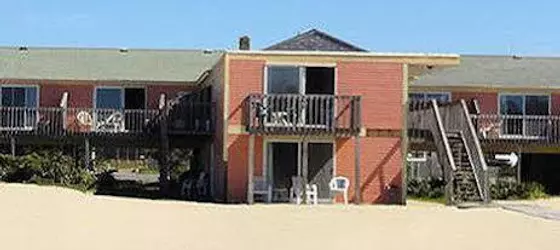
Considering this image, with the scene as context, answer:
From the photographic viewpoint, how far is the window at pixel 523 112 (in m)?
40.6

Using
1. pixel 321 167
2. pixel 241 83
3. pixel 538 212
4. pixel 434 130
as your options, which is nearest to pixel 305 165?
pixel 321 167

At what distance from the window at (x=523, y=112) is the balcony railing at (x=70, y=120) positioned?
44.7 ft

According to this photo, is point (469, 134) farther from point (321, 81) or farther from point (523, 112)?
point (523, 112)

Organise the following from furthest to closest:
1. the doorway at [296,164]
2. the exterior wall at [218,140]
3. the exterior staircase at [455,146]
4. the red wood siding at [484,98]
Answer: the red wood siding at [484,98]
the exterior wall at [218,140]
the doorway at [296,164]
the exterior staircase at [455,146]

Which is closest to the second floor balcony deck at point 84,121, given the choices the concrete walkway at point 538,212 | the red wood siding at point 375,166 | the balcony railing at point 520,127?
the red wood siding at point 375,166

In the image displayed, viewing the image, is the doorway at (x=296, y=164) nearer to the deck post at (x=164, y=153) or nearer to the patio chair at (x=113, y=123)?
the deck post at (x=164, y=153)

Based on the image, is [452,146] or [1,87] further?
[1,87]

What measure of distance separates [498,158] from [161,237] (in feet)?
77.4

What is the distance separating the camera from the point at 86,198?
2619cm

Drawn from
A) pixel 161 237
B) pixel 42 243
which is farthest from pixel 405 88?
pixel 42 243

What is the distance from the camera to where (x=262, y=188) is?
1257 inches

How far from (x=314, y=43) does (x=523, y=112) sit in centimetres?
1179

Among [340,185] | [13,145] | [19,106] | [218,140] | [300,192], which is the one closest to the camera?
[300,192]

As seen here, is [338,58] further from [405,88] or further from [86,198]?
[86,198]
